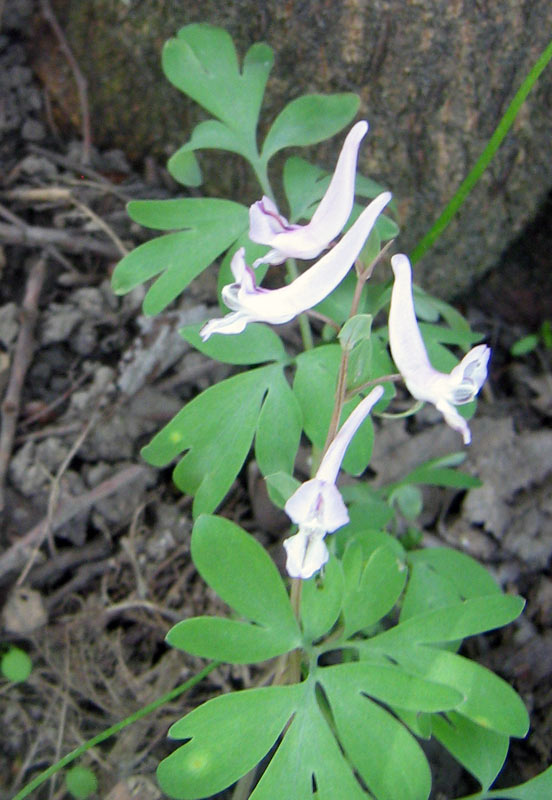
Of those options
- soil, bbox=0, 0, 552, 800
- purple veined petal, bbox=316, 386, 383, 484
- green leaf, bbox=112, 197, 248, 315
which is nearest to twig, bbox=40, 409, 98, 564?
soil, bbox=0, 0, 552, 800

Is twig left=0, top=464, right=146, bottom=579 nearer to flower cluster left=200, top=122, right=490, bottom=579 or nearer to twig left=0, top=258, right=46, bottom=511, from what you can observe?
twig left=0, top=258, right=46, bottom=511

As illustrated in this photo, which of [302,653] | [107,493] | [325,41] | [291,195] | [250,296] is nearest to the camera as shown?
[250,296]

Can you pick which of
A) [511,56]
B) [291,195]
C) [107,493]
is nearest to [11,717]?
[107,493]

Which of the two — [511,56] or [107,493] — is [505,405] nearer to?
[511,56]

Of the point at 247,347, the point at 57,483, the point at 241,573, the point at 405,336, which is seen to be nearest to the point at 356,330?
the point at 405,336

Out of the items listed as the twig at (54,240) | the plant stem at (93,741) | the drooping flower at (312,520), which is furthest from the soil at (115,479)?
the drooping flower at (312,520)
